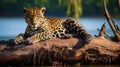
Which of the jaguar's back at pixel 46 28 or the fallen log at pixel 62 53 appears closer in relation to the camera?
the fallen log at pixel 62 53

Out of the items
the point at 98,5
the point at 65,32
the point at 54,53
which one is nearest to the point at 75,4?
the point at 65,32

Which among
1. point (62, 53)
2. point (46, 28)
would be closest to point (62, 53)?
point (62, 53)

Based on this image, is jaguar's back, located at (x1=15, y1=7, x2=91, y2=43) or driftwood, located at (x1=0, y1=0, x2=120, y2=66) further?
jaguar's back, located at (x1=15, y1=7, x2=91, y2=43)

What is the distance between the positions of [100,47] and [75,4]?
4.08 ft

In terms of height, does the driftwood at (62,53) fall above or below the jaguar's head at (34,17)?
below

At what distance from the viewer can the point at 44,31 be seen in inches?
428

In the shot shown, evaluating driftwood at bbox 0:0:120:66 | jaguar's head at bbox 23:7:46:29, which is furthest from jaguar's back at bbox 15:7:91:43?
driftwood at bbox 0:0:120:66

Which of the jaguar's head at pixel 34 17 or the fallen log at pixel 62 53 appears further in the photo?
the jaguar's head at pixel 34 17

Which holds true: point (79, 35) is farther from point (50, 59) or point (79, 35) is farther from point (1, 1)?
point (1, 1)

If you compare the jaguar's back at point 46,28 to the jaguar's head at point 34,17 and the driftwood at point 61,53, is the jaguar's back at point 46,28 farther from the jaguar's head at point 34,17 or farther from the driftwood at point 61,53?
the driftwood at point 61,53

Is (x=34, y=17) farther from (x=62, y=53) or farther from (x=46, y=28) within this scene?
(x=62, y=53)

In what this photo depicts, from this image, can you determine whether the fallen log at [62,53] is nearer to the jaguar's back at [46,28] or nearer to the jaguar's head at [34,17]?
the jaguar's back at [46,28]

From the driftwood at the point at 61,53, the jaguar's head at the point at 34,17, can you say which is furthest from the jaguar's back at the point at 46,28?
the driftwood at the point at 61,53

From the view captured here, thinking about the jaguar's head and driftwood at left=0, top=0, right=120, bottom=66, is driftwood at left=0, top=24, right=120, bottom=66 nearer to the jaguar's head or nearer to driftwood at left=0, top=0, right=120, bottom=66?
driftwood at left=0, top=0, right=120, bottom=66
